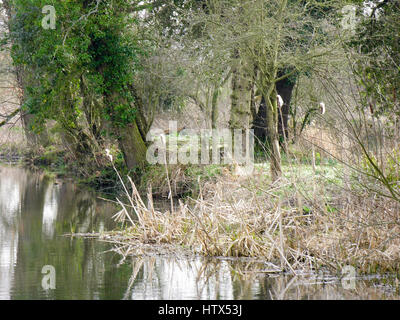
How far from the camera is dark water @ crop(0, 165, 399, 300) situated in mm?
8164

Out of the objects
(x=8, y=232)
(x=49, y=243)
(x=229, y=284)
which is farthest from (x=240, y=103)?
(x=229, y=284)

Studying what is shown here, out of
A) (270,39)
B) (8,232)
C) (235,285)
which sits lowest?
(235,285)

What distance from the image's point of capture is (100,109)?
871 inches

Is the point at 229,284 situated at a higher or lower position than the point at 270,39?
lower

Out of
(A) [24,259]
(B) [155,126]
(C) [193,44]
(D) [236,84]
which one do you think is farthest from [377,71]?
(B) [155,126]

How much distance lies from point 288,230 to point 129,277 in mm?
2477

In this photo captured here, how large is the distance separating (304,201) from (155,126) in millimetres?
16684

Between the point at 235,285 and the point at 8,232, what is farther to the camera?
the point at 8,232

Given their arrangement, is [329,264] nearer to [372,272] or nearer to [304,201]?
[372,272]

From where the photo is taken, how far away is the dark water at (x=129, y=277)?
8164mm

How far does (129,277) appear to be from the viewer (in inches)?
362

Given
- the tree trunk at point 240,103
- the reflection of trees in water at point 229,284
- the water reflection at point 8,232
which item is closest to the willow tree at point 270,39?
the tree trunk at point 240,103

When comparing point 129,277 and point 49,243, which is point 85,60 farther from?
point 129,277

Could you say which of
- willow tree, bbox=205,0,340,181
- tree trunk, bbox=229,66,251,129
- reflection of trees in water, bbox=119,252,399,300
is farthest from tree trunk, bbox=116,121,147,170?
reflection of trees in water, bbox=119,252,399,300
